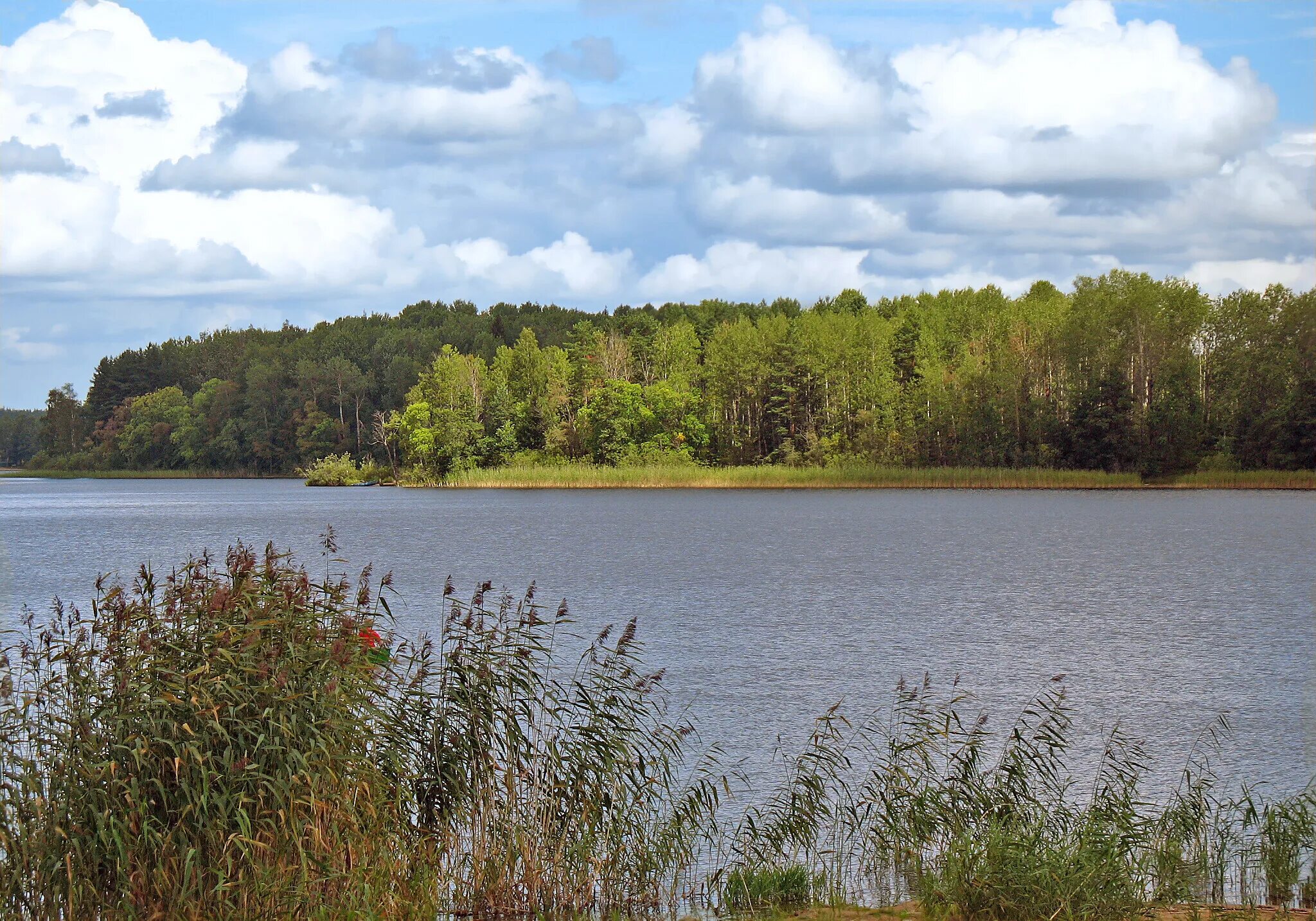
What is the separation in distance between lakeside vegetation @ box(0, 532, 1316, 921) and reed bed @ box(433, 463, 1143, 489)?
78313 mm

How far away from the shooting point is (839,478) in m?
93.6

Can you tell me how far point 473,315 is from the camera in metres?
176

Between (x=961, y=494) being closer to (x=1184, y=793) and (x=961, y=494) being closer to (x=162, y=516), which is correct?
(x=162, y=516)

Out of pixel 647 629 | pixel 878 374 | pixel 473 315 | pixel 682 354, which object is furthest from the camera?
pixel 473 315

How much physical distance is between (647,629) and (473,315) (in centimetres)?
15466

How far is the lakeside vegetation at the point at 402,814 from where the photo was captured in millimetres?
7254

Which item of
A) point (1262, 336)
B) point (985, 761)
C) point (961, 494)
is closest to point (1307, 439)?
point (1262, 336)

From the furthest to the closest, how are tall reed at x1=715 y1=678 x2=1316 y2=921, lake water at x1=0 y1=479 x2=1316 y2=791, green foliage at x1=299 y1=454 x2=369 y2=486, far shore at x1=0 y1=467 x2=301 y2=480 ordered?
far shore at x1=0 y1=467 x2=301 y2=480
green foliage at x1=299 y1=454 x2=369 y2=486
lake water at x1=0 y1=479 x2=1316 y2=791
tall reed at x1=715 y1=678 x2=1316 y2=921

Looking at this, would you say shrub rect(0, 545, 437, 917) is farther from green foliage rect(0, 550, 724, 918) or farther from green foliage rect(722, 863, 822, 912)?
green foliage rect(722, 863, 822, 912)

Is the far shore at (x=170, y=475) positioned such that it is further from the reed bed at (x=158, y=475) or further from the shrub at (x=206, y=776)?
the shrub at (x=206, y=776)

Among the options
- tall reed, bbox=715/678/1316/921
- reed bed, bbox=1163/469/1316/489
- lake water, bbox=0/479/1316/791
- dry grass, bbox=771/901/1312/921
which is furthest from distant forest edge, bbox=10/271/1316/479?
dry grass, bbox=771/901/1312/921

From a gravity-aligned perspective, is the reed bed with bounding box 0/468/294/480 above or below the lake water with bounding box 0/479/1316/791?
above

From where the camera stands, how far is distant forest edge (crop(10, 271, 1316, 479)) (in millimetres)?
82438

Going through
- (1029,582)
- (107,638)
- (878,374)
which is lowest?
(1029,582)
